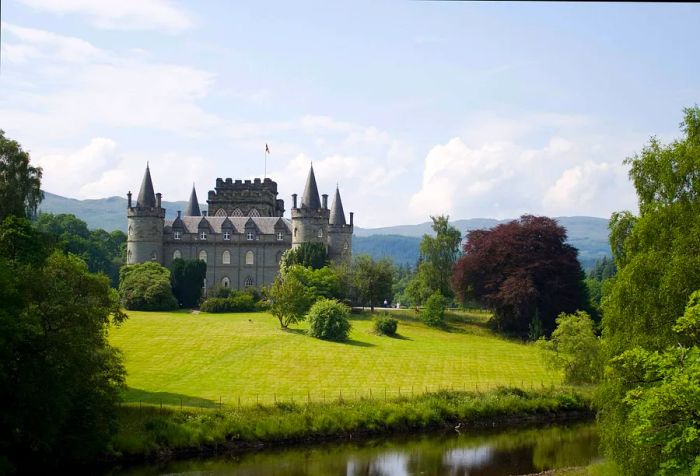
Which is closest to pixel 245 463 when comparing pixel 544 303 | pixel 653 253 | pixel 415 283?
pixel 653 253

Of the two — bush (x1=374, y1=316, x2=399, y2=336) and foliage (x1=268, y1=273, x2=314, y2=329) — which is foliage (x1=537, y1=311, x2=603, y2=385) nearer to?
bush (x1=374, y1=316, x2=399, y2=336)

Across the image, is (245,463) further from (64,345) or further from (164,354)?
(164,354)

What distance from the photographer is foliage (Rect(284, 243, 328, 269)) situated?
69625 millimetres

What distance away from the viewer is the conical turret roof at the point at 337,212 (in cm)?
7475

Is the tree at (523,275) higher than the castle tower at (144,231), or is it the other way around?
the castle tower at (144,231)

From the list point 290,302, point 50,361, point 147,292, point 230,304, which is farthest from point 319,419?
point 147,292

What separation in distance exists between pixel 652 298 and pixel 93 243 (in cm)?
9649

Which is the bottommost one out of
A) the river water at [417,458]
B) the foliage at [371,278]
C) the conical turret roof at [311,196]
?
the river water at [417,458]

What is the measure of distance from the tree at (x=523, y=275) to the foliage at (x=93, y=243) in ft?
173

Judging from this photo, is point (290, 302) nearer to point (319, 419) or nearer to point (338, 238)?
point (338, 238)

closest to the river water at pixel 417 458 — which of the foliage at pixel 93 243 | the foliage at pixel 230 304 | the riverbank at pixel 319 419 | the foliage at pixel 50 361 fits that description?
the riverbank at pixel 319 419

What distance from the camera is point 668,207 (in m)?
22.9

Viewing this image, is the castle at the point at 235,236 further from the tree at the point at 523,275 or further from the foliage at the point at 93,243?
the foliage at the point at 93,243

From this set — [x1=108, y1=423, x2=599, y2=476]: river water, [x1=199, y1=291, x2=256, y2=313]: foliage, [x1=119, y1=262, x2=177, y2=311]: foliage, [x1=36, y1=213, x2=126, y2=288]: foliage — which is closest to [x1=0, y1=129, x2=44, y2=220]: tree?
[x1=108, y1=423, x2=599, y2=476]: river water
